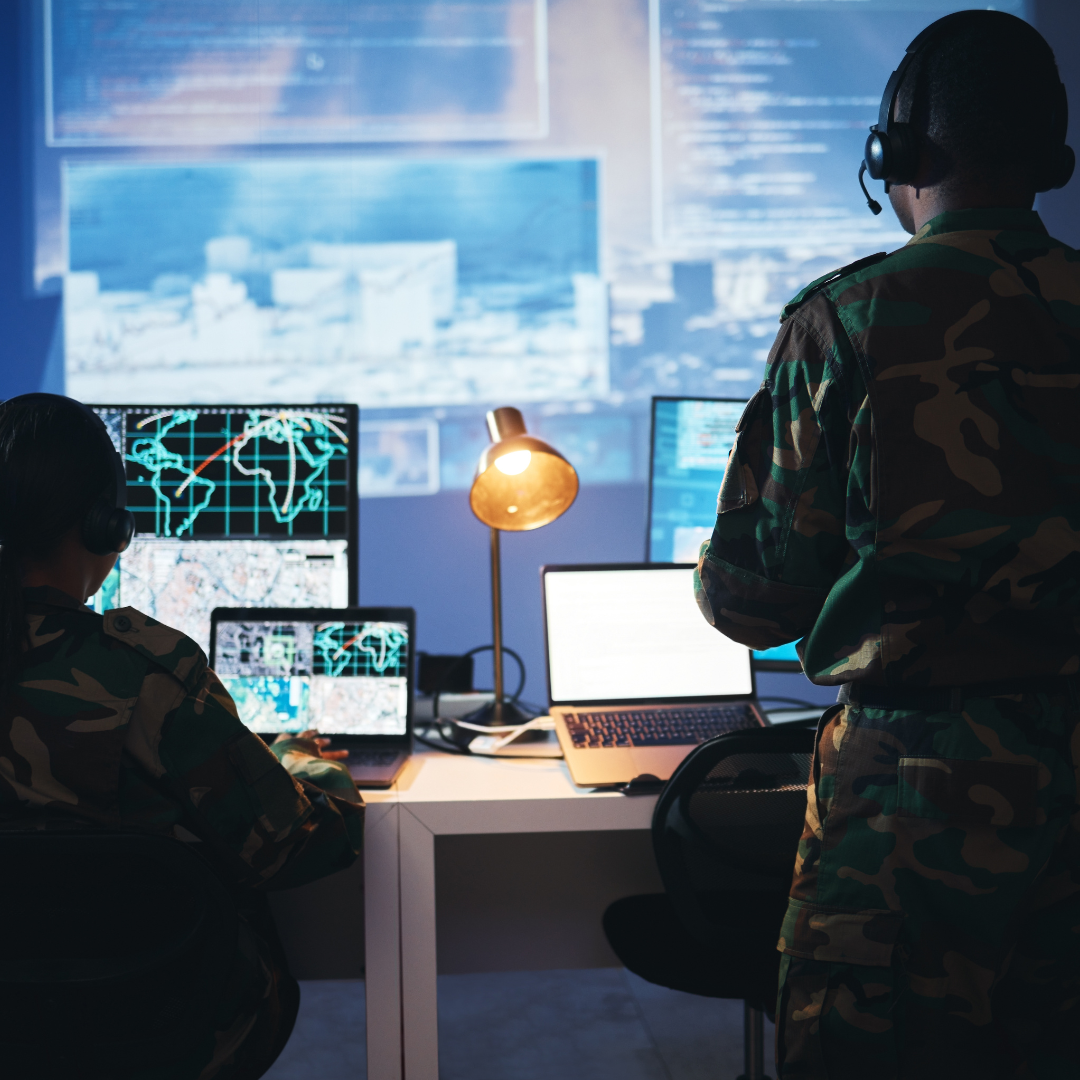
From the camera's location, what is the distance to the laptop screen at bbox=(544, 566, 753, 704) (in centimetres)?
174

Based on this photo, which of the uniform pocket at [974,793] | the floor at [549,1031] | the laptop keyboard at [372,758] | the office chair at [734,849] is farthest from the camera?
the floor at [549,1031]

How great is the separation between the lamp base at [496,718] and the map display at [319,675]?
0.21m

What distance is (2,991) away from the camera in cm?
94

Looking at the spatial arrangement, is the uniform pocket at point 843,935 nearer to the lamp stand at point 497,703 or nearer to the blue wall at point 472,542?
the lamp stand at point 497,703

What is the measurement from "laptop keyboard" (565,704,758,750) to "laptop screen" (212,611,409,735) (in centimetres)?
32

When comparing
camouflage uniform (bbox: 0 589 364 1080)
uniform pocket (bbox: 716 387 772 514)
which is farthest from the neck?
camouflage uniform (bbox: 0 589 364 1080)

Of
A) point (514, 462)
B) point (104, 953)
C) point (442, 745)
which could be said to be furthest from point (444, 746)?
point (104, 953)

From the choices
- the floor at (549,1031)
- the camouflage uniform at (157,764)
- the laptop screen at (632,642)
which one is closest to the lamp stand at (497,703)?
the laptop screen at (632,642)

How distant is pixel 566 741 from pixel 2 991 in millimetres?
836

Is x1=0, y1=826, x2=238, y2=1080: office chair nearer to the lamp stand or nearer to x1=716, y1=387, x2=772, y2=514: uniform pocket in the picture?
x1=716, y1=387, x2=772, y2=514: uniform pocket

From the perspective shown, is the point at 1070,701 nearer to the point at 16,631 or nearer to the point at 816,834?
the point at 816,834

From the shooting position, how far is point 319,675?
1.62 meters

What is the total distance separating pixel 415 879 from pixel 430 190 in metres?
1.97

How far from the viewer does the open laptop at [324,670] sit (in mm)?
1604
